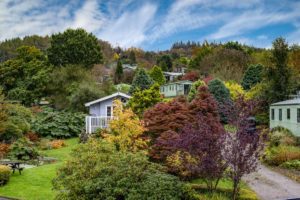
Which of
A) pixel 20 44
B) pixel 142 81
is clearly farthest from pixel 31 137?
pixel 20 44

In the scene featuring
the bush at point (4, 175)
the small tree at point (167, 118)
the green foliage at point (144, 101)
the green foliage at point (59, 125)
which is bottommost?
the bush at point (4, 175)

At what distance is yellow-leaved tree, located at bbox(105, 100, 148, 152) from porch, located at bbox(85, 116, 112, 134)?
10.9m

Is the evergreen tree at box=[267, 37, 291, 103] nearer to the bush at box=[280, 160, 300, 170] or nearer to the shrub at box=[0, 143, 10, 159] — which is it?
the bush at box=[280, 160, 300, 170]

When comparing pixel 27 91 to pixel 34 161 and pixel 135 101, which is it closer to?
pixel 135 101

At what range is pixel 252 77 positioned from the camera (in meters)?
54.1

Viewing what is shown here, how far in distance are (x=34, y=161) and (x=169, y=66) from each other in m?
76.8

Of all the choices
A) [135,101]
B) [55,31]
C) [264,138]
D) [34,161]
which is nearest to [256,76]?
[135,101]

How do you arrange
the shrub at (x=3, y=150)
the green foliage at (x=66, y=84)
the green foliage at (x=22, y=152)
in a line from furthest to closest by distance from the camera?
the green foliage at (x=66, y=84)
the green foliage at (x=22, y=152)
the shrub at (x=3, y=150)

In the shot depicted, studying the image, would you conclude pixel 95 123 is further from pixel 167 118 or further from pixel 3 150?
pixel 167 118

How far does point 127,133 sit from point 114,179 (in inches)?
259

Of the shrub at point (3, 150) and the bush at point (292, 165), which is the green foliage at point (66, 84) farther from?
the bush at point (292, 165)

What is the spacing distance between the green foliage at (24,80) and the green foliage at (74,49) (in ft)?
32.8

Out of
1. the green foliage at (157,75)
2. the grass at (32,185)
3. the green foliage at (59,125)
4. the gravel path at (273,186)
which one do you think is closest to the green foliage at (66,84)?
the green foliage at (59,125)

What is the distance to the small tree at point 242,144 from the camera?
39.6 ft
